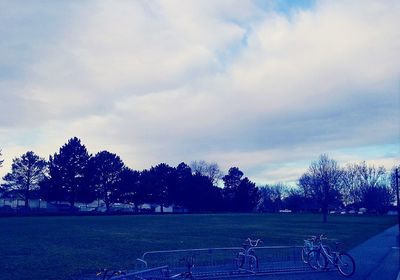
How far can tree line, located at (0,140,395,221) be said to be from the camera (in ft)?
293

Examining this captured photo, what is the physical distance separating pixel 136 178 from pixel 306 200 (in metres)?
51.1

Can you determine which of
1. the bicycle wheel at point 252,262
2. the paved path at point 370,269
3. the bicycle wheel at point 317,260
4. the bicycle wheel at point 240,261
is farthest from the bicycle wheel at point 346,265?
the bicycle wheel at point 240,261

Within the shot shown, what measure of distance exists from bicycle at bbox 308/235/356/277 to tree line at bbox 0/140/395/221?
6277 centimetres

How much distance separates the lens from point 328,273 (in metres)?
14.0

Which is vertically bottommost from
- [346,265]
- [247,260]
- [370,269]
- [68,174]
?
[370,269]

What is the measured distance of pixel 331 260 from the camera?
14.3 meters

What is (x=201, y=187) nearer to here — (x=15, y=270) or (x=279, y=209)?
(x=279, y=209)

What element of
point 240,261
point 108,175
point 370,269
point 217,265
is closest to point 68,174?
point 108,175

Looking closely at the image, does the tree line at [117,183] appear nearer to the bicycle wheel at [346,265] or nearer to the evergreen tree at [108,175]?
the evergreen tree at [108,175]

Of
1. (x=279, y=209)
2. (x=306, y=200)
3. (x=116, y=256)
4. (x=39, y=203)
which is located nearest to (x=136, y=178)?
(x=39, y=203)

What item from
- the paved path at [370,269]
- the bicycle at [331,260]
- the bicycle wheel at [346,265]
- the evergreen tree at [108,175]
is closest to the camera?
the paved path at [370,269]

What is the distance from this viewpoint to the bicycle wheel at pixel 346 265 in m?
13.5

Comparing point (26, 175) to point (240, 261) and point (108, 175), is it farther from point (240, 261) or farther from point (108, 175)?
point (240, 261)

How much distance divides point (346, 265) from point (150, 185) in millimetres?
97215
